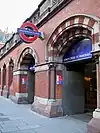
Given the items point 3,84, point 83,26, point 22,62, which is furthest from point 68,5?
point 3,84

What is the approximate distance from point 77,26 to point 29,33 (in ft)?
9.67

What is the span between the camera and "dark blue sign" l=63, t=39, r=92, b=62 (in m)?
8.33

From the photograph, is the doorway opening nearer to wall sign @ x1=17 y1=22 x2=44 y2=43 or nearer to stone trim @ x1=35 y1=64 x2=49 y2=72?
stone trim @ x1=35 y1=64 x2=49 y2=72

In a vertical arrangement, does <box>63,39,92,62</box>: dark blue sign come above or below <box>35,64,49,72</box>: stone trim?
above

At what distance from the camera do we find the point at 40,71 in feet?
36.5

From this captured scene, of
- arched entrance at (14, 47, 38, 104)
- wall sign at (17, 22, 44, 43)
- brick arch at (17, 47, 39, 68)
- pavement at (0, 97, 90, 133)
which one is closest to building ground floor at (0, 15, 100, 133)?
brick arch at (17, 47, 39, 68)

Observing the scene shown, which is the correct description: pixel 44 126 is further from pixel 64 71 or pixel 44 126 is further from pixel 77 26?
pixel 77 26

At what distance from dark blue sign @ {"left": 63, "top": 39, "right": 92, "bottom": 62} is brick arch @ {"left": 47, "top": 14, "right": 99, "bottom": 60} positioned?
0.49 m

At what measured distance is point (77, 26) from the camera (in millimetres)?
8188

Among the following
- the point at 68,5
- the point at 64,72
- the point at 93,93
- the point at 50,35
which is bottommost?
the point at 93,93

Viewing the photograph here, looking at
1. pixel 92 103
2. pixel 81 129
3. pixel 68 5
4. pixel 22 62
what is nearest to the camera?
pixel 81 129

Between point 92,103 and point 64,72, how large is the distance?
4057 mm

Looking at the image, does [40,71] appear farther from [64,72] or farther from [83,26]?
[83,26]

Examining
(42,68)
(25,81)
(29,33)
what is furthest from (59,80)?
(25,81)
